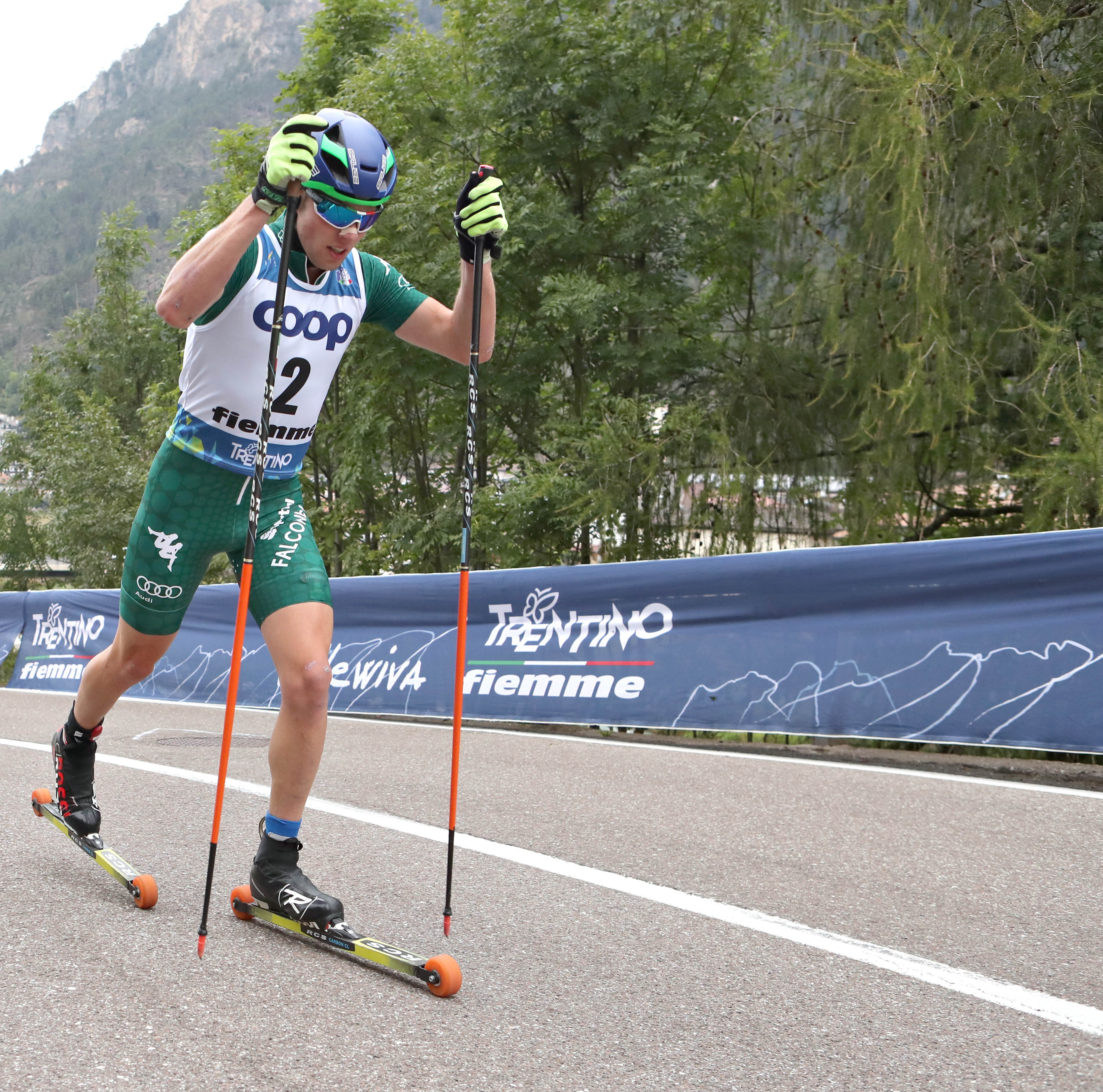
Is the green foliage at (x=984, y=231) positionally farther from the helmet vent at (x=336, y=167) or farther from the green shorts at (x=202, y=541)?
the helmet vent at (x=336, y=167)

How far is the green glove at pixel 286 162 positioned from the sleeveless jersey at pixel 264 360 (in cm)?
37

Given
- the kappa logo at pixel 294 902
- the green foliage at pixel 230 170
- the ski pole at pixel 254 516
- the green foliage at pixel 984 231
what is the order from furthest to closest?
the green foliage at pixel 230 170 < the green foliage at pixel 984 231 < the kappa logo at pixel 294 902 < the ski pole at pixel 254 516

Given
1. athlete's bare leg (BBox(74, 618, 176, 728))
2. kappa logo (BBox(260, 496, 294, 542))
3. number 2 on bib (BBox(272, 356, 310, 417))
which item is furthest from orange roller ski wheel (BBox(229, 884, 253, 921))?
number 2 on bib (BBox(272, 356, 310, 417))

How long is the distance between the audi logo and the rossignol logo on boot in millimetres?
92

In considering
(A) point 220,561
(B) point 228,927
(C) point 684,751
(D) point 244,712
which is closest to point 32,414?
(A) point 220,561

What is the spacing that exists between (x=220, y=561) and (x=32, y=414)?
19.8 m

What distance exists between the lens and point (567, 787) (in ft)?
19.9

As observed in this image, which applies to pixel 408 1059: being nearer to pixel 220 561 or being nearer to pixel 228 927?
pixel 228 927

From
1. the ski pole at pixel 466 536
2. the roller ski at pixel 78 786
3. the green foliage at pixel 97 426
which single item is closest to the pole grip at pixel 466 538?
the ski pole at pixel 466 536

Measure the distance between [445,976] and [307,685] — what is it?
963 mm

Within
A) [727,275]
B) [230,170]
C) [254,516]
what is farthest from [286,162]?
[230,170]

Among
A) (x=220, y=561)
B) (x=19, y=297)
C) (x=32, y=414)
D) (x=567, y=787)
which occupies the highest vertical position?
(x=19, y=297)

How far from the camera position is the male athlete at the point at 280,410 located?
3207 mm

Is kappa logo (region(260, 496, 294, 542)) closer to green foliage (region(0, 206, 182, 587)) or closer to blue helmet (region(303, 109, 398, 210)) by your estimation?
blue helmet (region(303, 109, 398, 210))
